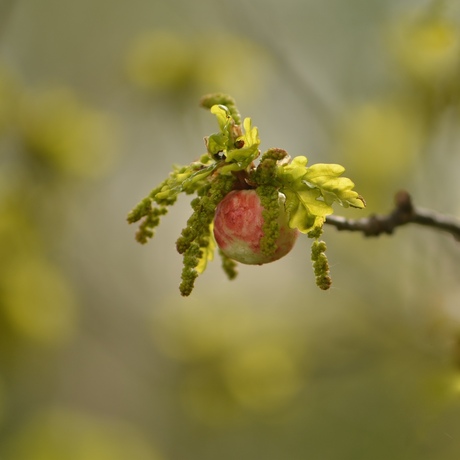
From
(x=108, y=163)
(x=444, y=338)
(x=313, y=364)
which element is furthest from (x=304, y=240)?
(x=444, y=338)

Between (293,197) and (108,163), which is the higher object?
(108,163)

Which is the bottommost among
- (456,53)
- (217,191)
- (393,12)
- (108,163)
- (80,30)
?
(217,191)

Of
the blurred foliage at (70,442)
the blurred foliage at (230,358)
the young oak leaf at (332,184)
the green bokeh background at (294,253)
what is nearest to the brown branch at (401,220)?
the young oak leaf at (332,184)

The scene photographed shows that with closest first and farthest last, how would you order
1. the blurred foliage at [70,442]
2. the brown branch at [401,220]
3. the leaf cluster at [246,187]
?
1. the leaf cluster at [246,187]
2. the brown branch at [401,220]
3. the blurred foliage at [70,442]

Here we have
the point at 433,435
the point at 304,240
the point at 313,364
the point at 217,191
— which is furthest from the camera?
the point at 304,240

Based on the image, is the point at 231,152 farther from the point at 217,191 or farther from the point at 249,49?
the point at 249,49

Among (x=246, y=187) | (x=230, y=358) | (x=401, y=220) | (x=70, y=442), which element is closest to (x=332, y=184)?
(x=246, y=187)

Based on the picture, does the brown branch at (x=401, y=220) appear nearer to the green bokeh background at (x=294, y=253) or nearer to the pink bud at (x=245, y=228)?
the pink bud at (x=245, y=228)

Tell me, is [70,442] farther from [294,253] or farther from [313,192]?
[313,192]

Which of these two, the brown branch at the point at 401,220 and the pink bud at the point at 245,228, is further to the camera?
the brown branch at the point at 401,220

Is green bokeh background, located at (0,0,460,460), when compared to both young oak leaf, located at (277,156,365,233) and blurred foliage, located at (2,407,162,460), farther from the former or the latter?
young oak leaf, located at (277,156,365,233)

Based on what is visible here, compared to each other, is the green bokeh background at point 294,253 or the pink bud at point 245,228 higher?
the green bokeh background at point 294,253
